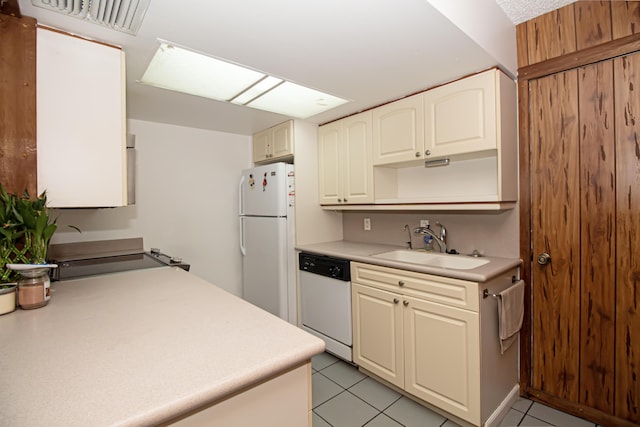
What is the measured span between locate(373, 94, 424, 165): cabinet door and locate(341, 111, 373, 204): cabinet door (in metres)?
0.09

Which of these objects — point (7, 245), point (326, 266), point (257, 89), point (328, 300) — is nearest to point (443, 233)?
point (326, 266)

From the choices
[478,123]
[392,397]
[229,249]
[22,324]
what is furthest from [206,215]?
[478,123]

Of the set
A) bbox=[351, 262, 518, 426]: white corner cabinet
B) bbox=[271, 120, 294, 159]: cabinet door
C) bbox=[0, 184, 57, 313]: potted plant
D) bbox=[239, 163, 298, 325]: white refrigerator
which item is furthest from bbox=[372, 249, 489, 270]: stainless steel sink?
bbox=[0, 184, 57, 313]: potted plant

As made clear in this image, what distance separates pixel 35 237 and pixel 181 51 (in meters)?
1.14

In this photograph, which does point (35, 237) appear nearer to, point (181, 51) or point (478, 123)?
point (181, 51)

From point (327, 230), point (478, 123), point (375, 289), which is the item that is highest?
point (478, 123)

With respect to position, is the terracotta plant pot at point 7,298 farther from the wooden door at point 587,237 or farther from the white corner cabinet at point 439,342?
the wooden door at point 587,237

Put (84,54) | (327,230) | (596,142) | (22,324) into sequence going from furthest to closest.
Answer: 1. (327,230)
2. (596,142)
3. (84,54)
4. (22,324)

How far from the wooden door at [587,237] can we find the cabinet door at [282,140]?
191 centimetres

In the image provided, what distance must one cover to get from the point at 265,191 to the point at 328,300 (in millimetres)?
1207

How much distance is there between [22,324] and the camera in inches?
39.0

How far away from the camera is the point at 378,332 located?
2.09 metres

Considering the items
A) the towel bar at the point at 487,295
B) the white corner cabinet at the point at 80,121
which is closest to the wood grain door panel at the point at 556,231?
the towel bar at the point at 487,295

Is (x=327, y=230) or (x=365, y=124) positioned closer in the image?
(x=365, y=124)
